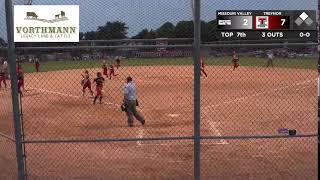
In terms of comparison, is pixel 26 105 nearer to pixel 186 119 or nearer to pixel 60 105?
pixel 60 105

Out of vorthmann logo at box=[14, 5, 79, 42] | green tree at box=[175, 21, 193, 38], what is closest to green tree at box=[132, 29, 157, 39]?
green tree at box=[175, 21, 193, 38]

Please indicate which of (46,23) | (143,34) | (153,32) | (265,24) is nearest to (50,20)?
(46,23)

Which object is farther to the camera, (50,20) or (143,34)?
(143,34)

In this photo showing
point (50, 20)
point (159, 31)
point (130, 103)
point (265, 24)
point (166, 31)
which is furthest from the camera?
point (130, 103)

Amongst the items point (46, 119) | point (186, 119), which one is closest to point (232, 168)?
point (186, 119)

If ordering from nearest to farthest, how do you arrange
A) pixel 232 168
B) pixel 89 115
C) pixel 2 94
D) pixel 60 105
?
pixel 232 168, pixel 89 115, pixel 60 105, pixel 2 94

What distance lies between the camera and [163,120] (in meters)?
17.5

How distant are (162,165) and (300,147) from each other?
3.60m

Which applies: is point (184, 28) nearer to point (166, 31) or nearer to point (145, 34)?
point (166, 31)

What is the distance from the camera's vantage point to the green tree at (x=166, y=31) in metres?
8.45

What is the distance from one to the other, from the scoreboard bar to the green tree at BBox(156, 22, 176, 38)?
40.4 inches

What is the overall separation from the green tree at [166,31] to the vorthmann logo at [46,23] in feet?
5.03

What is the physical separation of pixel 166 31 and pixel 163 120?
8870 mm

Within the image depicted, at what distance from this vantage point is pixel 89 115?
1900 cm
